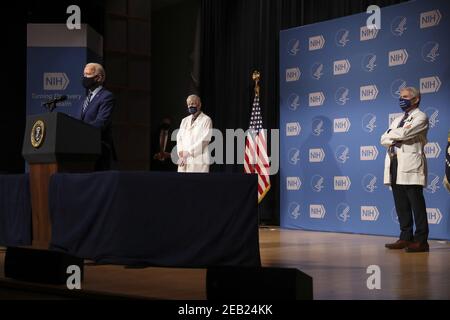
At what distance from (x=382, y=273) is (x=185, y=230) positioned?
1.28 m

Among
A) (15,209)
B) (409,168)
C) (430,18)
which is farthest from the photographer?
(430,18)

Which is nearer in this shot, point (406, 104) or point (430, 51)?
point (406, 104)

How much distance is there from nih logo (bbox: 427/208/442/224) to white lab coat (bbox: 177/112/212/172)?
2.35m

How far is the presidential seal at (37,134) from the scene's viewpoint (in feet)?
16.7

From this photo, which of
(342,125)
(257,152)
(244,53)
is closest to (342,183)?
(342,125)

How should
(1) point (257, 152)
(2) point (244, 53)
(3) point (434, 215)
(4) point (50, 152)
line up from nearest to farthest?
1. (4) point (50, 152)
2. (3) point (434, 215)
3. (1) point (257, 152)
4. (2) point (244, 53)

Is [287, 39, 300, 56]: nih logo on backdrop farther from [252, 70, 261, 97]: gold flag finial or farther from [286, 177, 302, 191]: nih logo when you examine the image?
[286, 177, 302, 191]: nih logo

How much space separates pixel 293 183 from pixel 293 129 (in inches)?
27.0

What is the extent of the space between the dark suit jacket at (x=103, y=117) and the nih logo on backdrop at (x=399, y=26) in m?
3.88

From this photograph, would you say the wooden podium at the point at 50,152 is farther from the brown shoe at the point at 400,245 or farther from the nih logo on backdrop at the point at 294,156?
the nih logo on backdrop at the point at 294,156

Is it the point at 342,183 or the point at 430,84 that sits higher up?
the point at 430,84

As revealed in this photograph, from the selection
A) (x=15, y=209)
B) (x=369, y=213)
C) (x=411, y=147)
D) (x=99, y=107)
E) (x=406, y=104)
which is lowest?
(x=369, y=213)

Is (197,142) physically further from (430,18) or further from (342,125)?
(430,18)

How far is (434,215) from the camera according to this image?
743 cm
